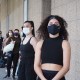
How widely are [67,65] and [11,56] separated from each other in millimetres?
6689

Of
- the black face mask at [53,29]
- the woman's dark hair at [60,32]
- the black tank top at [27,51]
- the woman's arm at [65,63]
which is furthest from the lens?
the black tank top at [27,51]

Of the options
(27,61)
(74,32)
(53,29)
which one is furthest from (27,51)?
(53,29)

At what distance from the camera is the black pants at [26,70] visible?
645 cm

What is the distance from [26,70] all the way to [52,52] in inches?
82.0

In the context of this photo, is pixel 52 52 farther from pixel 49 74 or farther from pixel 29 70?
pixel 29 70

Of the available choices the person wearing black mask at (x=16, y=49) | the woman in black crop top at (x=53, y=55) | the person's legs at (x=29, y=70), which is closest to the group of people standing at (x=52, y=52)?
the woman in black crop top at (x=53, y=55)

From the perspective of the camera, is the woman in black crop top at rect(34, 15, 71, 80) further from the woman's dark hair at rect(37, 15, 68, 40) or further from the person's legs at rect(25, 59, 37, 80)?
the person's legs at rect(25, 59, 37, 80)

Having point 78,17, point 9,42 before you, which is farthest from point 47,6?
point 78,17

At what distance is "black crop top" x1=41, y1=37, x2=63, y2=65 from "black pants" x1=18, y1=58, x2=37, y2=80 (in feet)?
6.44

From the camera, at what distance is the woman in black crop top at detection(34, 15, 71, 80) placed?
4.42 metres

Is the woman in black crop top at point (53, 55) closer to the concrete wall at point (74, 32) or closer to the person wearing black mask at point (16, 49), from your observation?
the concrete wall at point (74, 32)

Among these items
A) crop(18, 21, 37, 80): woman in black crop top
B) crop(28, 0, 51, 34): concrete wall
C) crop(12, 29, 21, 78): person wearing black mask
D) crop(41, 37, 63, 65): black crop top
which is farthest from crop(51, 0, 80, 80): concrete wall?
crop(41, 37, 63, 65): black crop top

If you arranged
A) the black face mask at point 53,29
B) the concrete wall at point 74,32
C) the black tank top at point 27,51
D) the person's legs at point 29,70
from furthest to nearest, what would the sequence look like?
the concrete wall at point 74,32
the black tank top at point 27,51
the person's legs at point 29,70
the black face mask at point 53,29

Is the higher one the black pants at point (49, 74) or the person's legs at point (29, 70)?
the black pants at point (49, 74)
